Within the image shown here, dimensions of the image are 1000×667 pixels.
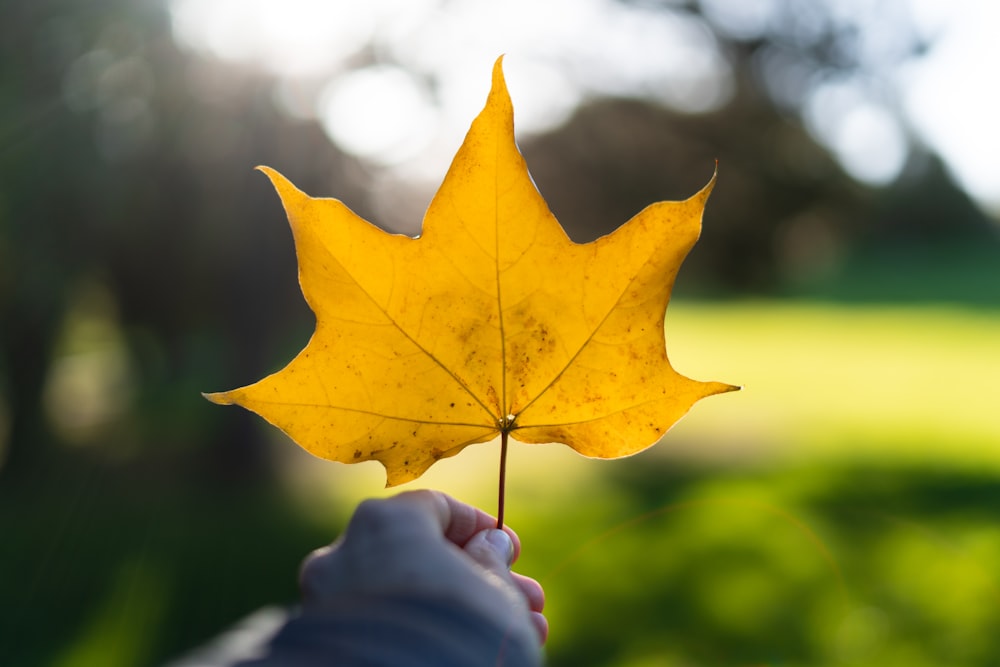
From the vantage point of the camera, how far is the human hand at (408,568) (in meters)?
0.92

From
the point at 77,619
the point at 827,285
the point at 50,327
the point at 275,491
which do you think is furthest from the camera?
the point at 827,285

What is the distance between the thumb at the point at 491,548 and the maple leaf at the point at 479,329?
0.43 ft

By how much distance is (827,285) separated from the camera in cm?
3272

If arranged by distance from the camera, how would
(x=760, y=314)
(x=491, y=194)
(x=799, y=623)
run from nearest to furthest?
(x=491, y=194) → (x=799, y=623) → (x=760, y=314)

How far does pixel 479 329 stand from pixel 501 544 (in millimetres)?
307

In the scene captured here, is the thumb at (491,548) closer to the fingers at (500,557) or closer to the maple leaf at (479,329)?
the fingers at (500,557)

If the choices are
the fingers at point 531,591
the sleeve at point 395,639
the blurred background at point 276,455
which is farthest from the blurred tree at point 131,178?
the sleeve at point 395,639

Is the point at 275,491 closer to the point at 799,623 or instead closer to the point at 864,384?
the point at 799,623

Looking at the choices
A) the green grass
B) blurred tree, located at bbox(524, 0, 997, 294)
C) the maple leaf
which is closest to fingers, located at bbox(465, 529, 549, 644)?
the maple leaf

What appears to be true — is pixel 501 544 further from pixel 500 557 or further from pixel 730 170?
pixel 730 170

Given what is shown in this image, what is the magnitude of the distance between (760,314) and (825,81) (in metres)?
15.1

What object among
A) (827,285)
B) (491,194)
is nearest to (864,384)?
(491,194)

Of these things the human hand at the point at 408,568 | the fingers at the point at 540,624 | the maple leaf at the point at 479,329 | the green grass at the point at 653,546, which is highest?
the maple leaf at the point at 479,329

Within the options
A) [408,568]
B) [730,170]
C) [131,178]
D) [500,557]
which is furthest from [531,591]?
[730,170]
